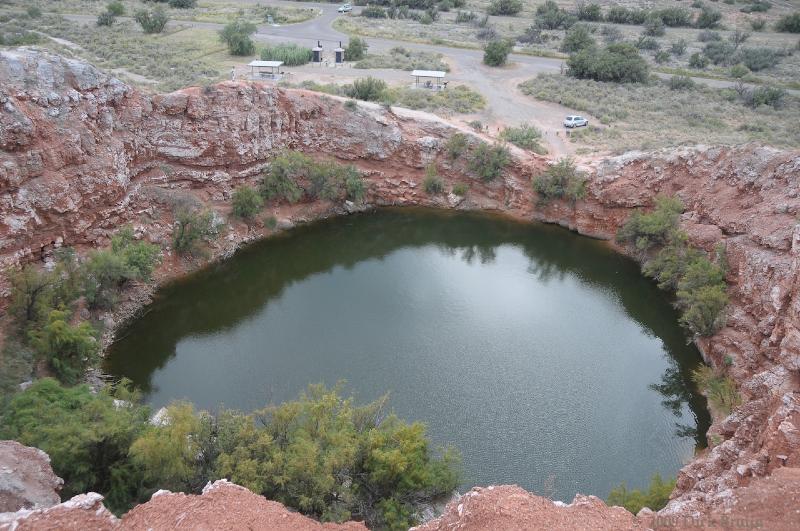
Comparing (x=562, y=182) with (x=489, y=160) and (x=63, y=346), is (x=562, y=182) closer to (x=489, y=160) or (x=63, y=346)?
(x=489, y=160)

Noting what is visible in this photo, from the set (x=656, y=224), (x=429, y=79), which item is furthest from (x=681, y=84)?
(x=656, y=224)

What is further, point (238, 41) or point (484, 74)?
point (484, 74)

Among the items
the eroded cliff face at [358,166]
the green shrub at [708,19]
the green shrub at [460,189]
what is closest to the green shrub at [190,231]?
the eroded cliff face at [358,166]

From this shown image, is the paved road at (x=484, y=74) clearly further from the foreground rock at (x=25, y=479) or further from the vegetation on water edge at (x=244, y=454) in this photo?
the foreground rock at (x=25, y=479)

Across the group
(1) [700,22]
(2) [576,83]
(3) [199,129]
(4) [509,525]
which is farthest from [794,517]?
(1) [700,22]

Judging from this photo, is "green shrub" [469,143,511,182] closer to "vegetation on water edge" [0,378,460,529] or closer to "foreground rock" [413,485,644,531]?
"vegetation on water edge" [0,378,460,529]
